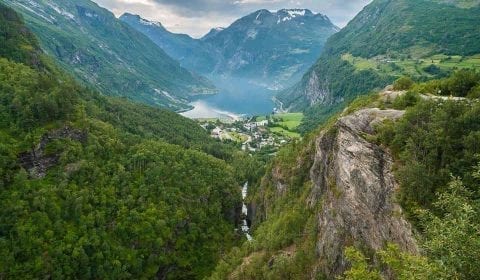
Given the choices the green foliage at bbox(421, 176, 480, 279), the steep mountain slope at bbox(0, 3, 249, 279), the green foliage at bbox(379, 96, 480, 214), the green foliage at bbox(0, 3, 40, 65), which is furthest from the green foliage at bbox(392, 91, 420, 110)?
the green foliage at bbox(0, 3, 40, 65)

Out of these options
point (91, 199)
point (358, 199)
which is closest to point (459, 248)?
point (358, 199)

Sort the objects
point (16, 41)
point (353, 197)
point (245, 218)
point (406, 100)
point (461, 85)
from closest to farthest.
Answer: point (353, 197) → point (461, 85) → point (406, 100) → point (245, 218) → point (16, 41)

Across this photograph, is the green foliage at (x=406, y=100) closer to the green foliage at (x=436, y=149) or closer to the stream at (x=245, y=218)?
the green foliage at (x=436, y=149)

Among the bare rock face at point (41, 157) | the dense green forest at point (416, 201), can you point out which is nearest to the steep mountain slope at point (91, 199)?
the bare rock face at point (41, 157)

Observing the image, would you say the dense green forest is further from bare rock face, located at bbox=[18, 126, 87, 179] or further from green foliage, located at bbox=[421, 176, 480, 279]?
bare rock face, located at bbox=[18, 126, 87, 179]

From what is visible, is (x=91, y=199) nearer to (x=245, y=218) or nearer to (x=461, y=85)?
(x=245, y=218)

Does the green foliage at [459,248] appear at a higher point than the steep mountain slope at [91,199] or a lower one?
higher
